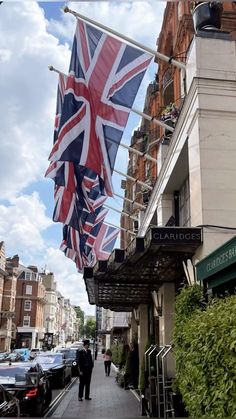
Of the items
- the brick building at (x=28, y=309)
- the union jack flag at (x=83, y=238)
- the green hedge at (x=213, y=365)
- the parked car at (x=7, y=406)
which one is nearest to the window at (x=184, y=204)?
the union jack flag at (x=83, y=238)

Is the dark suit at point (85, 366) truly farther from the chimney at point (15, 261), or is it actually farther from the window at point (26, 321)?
the window at point (26, 321)

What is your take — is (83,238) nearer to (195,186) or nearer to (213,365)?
(195,186)

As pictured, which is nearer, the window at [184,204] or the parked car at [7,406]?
the parked car at [7,406]

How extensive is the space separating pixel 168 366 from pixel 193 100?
6984 millimetres

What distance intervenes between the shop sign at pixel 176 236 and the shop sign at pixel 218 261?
Result: 56 cm

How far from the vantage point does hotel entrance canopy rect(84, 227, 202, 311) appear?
938 cm

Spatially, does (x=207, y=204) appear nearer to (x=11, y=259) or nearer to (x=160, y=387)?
(x=160, y=387)

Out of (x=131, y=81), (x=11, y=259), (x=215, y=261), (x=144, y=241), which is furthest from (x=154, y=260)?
(x=11, y=259)

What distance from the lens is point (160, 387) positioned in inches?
437

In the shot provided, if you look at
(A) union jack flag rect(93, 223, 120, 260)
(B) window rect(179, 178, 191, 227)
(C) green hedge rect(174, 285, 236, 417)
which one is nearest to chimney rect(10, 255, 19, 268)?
(A) union jack flag rect(93, 223, 120, 260)

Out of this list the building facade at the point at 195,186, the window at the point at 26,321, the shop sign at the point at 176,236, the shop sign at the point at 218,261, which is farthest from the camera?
the window at the point at 26,321

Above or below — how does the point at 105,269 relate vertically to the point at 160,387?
above

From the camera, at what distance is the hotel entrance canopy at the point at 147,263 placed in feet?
30.8

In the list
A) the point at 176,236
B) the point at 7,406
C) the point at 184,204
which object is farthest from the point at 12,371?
the point at 184,204
